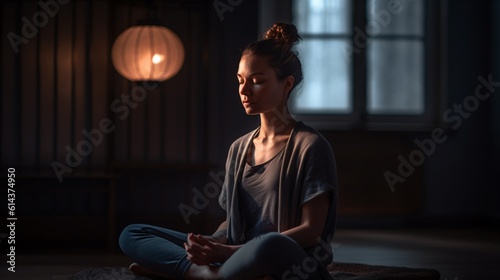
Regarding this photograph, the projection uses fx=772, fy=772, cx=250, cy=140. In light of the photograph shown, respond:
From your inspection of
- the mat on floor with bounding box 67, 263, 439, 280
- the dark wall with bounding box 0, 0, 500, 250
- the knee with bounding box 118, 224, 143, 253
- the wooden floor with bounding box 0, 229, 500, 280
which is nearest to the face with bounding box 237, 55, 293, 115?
the knee with bounding box 118, 224, 143, 253

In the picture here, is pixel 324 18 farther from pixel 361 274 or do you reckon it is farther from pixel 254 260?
pixel 254 260

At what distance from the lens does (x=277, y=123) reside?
2422 millimetres

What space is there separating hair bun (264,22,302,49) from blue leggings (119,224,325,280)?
62 centimetres

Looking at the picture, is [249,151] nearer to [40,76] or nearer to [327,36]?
[40,76]

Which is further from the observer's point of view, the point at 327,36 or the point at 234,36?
the point at 327,36

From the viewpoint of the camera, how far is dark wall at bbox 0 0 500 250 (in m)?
4.68

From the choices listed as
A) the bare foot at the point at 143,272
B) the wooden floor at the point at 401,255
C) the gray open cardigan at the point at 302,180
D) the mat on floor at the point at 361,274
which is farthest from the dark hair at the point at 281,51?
the wooden floor at the point at 401,255

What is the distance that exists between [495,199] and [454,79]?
91 centimetres

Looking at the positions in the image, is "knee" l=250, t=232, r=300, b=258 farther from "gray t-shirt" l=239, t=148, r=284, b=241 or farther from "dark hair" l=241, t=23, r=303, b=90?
"dark hair" l=241, t=23, r=303, b=90

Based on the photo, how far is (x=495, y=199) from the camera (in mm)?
5473

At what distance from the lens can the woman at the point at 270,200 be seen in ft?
7.12

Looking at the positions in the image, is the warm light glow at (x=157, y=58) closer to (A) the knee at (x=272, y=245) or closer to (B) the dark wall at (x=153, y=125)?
(B) the dark wall at (x=153, y=125)

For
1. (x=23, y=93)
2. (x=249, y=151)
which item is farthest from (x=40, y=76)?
→ (x=249, y=151)

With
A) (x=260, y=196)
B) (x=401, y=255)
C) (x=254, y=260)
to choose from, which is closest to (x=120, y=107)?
(x=401, y=255)
